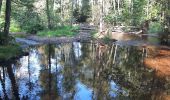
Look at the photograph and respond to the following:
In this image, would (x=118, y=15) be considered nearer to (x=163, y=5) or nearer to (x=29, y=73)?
(x=163, y=5)

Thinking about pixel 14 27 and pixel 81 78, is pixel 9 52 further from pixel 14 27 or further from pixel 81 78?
pixel 14 27

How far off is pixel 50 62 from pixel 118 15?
117 ft

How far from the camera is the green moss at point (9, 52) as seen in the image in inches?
1031

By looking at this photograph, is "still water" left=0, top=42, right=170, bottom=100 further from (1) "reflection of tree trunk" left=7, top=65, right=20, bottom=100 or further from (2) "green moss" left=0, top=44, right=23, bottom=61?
(2) "green moss" left=0, top=44, right=23, bottom=61

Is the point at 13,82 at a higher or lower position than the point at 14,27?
lower

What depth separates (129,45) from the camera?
129 feet

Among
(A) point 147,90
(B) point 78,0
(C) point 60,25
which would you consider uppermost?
(B) point 78,0

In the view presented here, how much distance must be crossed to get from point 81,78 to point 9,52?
356 inches

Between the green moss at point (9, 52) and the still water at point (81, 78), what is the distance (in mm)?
833

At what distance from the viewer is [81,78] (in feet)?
70.2

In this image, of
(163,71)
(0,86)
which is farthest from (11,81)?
(163,71)

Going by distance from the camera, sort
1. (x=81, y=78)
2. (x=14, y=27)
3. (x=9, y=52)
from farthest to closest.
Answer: (x=14, y=27) < (x=9, y=52) < (x=81, y=78)

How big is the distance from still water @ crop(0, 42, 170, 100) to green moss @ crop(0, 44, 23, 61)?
83 cm

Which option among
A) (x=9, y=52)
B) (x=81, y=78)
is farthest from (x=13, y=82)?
(x=9, y=52)
